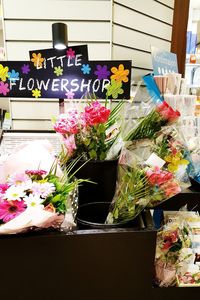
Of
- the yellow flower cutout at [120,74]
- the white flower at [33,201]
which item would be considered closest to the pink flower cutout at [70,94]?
the yellow flower cutout at [120,74]

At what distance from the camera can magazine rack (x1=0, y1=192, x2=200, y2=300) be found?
2.16 ft

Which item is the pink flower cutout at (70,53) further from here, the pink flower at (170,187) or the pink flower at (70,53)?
the pink flower at (170,187)

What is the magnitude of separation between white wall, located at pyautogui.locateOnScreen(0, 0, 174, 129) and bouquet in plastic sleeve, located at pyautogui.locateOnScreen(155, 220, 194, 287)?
1998 mm

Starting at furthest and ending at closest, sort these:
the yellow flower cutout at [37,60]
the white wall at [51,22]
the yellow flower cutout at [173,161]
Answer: the white wall at [51,22]
the yellow flower cutout at [37,60]
the yellow flower cutout at [173,161]

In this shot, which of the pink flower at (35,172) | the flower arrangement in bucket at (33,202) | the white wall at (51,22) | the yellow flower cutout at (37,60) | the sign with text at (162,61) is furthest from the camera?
the white wall at (51,22)

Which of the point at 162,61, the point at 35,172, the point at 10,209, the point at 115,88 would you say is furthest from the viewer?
the point at 162,61

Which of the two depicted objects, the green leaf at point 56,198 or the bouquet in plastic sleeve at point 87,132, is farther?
the bouquet in plastic sleeve at point 87,132

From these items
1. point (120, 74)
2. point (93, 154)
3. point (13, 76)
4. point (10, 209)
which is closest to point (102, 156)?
point (93, 154)

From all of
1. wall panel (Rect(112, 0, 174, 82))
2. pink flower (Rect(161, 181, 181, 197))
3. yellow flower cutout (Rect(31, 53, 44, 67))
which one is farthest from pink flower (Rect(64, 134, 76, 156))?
wall panel (Rect(112, 0, 174, 82))

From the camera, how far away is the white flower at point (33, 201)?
1.95ft

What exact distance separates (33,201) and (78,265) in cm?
24

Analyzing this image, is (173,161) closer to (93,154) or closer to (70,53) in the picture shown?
(93,154)

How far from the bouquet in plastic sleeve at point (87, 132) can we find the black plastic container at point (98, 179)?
0.12 ft

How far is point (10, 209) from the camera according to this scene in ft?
1.96
